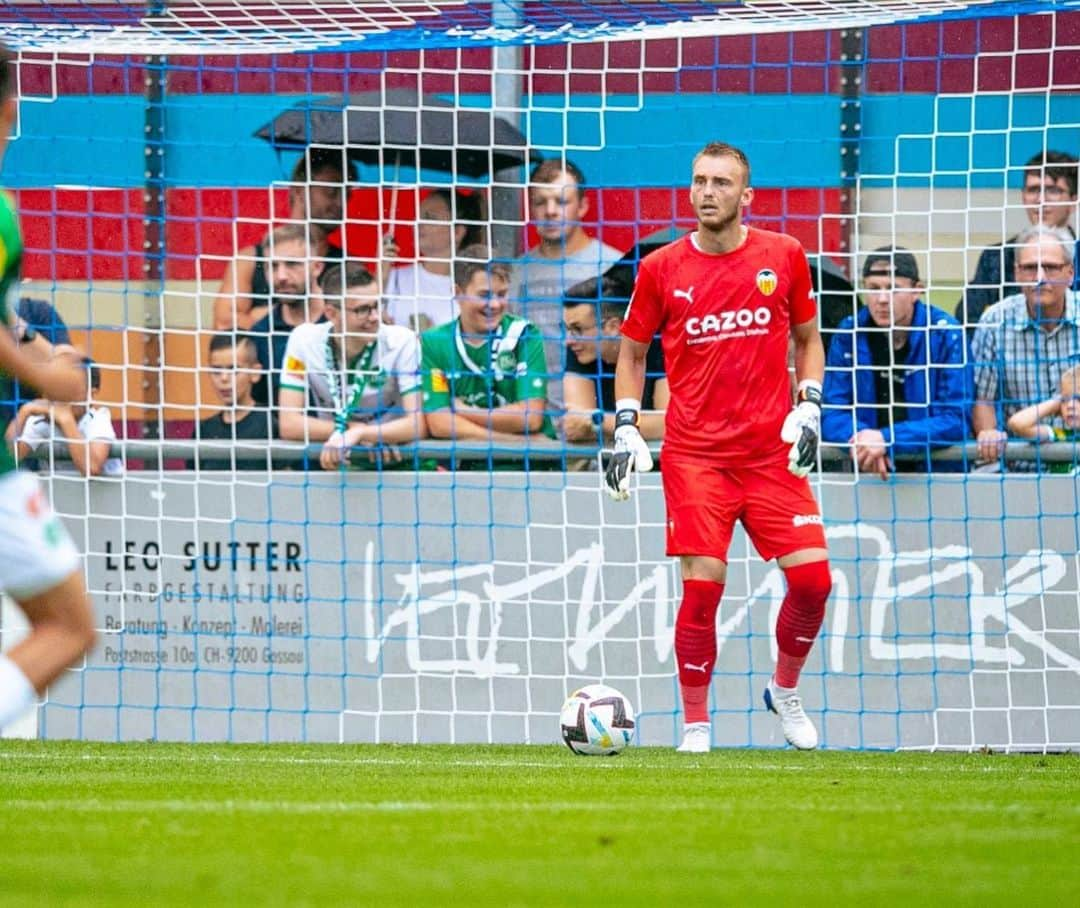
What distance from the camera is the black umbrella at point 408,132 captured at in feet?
36.1

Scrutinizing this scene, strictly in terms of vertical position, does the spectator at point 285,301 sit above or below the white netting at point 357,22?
below

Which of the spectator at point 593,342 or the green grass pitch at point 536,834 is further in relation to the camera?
the spectator at point 593,342

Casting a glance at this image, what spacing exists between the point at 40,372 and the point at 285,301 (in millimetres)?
6587

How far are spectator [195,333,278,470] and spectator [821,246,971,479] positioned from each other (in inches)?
117

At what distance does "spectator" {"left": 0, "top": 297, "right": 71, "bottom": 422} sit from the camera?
34.9ft

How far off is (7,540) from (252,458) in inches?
249

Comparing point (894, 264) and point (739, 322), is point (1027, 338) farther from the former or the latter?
point (739, 322)

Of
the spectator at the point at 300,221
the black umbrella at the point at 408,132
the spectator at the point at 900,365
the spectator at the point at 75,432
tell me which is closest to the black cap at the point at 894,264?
the spectator at the point at 900,365

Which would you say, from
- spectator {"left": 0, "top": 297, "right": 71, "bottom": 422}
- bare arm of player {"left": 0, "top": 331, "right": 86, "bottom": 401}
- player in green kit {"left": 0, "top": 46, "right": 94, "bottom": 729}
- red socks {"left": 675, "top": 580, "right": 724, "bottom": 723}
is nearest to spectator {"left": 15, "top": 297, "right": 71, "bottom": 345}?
spectator {"left": 0, "top": 297, "right": 71, "bottom": 422}

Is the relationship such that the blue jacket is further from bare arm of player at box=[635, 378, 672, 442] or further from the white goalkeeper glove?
the white goalkeeper glove

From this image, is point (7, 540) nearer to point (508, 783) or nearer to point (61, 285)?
point (508, 783)

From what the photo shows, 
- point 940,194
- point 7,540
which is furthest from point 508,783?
point 940,194

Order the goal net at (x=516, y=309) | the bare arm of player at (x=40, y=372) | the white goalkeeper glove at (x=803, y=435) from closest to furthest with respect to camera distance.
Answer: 1. the bare arm of player at (x=40, y=372)
2. the white goalkeeper glove at (x=803, y=435)
3. the goal net at (x=516, y=309)

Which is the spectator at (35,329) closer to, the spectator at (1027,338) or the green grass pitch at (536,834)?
the green grass pitch at (536,834)
